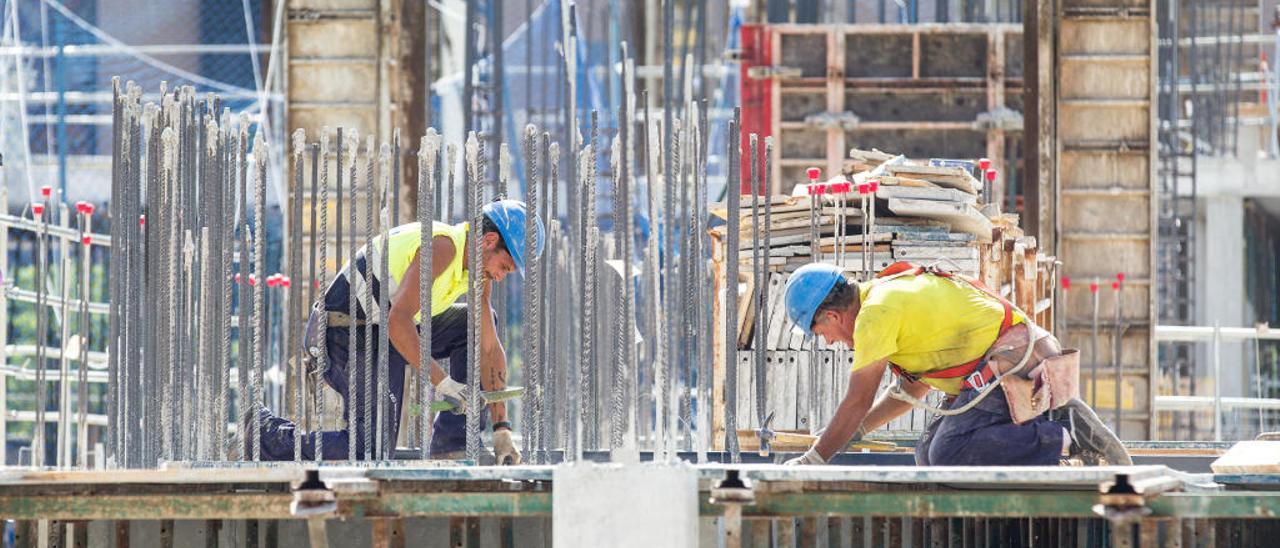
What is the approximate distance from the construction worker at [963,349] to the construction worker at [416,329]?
3.91ft

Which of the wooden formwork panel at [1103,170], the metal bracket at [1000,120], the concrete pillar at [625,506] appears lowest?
the concrete pillar at [625,506]

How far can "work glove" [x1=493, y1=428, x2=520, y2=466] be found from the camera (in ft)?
26.7

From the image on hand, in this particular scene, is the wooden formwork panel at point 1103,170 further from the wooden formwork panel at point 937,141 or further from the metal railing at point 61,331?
the metal railing at point 61,331

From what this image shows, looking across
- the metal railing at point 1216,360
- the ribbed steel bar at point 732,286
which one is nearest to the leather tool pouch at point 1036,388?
the ribbed steel bar at point 732,286

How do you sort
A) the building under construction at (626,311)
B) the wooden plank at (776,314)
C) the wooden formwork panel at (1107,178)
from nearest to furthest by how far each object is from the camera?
the building under construction at (626,311) → the wooden plank at (776,314) → the wooden formwork panel at (1107,178)

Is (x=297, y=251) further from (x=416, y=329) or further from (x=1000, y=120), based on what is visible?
(x=1000, y=120)

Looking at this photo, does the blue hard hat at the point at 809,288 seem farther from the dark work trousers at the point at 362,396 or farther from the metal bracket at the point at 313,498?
the metal bracket at the point at 313,498

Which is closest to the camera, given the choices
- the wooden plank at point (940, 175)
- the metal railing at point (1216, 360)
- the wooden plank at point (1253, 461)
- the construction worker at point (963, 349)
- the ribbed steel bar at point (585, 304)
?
the wooden plank at point (1253, 461)

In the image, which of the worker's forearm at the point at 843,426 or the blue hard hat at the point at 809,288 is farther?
the blue hard hat at the point at 809,288

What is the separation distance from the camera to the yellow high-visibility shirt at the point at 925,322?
281 inches

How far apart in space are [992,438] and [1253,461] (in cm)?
95

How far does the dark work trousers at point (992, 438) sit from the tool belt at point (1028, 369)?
2.0 inches

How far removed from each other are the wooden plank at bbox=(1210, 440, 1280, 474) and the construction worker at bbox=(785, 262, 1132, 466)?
385 mm

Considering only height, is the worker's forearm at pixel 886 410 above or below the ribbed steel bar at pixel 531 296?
below
